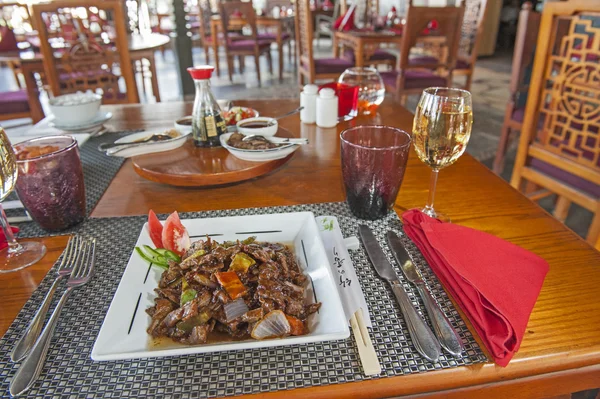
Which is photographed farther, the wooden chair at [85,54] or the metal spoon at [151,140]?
the wooden chair at [85,54]

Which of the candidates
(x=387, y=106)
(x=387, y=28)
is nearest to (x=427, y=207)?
(x=387, y=106)

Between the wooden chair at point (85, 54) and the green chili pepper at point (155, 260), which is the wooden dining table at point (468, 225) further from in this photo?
the wooden chair at point (85, 54)

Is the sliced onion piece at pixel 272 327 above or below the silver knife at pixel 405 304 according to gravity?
above

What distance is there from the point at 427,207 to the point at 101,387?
0.60 metres

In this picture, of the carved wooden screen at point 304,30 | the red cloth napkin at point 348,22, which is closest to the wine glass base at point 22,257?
the carved wooden screen at point 304,30

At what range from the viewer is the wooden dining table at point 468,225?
0.44 meters

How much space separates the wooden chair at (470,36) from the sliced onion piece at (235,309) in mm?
3679

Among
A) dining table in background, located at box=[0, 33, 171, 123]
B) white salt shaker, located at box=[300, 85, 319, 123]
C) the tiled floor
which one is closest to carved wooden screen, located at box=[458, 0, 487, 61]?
the tiled floor

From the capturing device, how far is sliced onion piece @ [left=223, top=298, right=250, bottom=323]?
47 centimetres

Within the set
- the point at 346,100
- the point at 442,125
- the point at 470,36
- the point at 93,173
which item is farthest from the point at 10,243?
the point at 470,36

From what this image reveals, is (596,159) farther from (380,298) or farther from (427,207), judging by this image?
(380,298)

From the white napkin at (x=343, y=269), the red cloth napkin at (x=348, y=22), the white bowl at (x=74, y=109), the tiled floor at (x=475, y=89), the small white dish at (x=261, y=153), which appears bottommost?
the tiled floor at (x=475, y=89)

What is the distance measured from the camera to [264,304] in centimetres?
47

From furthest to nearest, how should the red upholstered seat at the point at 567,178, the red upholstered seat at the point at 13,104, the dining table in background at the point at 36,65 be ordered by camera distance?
the dining table in background at the point at 36,65, the red upholstered seat at the point at 13,104, the red upholstered seat at the point at 567,178
